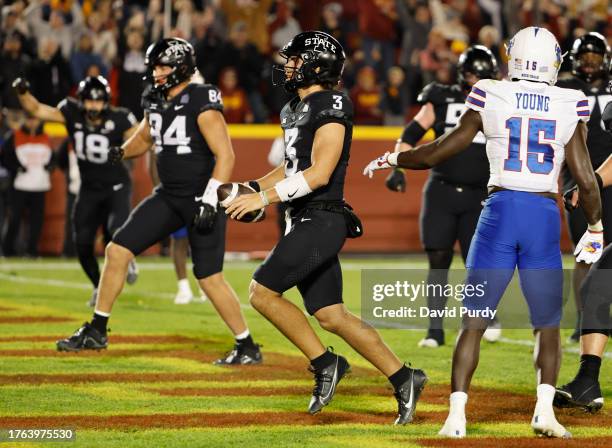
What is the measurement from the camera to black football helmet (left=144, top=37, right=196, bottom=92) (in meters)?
7.48

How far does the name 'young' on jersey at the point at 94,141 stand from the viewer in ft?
31.8

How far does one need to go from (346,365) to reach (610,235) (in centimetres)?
232

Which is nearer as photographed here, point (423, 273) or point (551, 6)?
point (423, 273)

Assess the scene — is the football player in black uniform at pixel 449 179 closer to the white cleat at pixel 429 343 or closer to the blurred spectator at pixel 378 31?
the white cleat at pixel 429 343

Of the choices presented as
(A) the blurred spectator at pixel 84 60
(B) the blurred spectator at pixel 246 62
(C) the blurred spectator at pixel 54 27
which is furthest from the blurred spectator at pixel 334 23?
(C) the blurred spectator at pixel 54 27

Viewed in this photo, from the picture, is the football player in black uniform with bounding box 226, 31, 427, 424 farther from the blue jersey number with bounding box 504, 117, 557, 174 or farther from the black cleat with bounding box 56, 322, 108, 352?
the black cleat with bounding box 56, 322, 108, 352

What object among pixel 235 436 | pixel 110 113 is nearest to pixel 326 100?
pixel 235 436

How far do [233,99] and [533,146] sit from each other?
10782 millimetres

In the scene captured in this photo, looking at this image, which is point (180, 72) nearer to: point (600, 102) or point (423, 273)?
point (600, 102)

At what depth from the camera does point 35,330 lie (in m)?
8.74

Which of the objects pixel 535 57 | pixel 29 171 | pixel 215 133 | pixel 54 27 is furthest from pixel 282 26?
pixel 535 57

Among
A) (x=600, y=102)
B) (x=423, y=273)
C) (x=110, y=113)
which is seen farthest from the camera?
(x=423, y=273)

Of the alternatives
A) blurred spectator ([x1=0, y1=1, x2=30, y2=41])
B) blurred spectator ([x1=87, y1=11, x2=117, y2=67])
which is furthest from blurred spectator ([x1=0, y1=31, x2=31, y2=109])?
blurred spectator ([x1=87, y1=11, x2=117, y2=67])

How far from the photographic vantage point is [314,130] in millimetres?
5598
